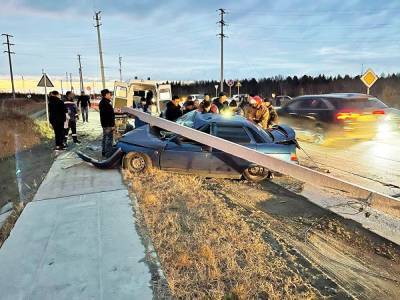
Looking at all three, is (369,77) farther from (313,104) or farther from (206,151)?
(206,151)

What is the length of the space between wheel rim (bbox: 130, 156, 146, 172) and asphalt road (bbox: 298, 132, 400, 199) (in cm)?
398

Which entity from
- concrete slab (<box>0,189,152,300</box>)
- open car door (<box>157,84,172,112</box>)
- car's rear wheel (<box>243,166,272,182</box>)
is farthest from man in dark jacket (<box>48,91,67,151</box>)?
open car door (<box>157,84,172,112</box>)

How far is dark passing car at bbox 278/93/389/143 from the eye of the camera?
11.5 m

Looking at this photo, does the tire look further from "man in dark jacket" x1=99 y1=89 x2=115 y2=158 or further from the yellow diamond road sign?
the yellow diamond road sign

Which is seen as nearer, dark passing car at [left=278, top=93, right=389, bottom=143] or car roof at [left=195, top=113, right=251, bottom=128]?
car roof at [left=195, top=113, right=251, bottom=128]

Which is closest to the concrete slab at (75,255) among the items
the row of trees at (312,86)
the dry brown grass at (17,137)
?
the dry brown grass at (17,137)

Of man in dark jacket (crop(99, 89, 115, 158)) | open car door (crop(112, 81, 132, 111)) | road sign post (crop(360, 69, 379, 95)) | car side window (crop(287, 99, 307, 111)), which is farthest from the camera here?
open car door (crop(112, 81, 132, 111))

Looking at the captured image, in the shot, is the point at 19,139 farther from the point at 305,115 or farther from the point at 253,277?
the point at 253,277

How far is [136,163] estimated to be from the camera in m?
7.65

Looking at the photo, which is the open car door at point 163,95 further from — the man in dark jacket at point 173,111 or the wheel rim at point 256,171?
the wheel rim at point 256,171

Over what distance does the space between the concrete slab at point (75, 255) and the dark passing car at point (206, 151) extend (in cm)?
189

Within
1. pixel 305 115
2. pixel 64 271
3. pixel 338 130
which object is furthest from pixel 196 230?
pixel 305 115

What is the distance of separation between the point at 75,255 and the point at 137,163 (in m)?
3.68

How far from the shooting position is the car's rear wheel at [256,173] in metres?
7.39
